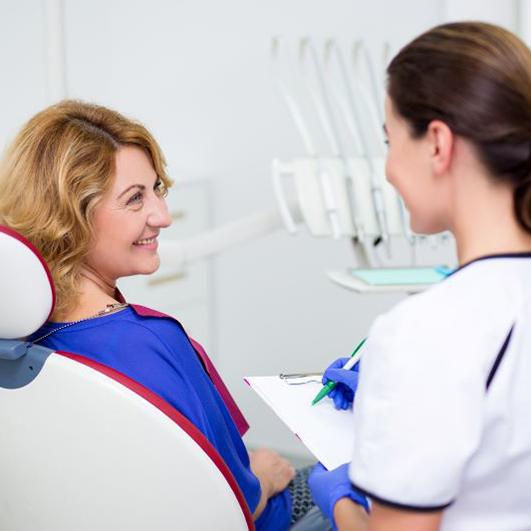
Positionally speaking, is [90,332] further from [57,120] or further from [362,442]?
[362,442]

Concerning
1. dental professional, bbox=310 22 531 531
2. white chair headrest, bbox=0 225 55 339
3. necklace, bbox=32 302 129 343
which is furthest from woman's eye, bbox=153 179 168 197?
dental professional, bbox=310 22 531 531

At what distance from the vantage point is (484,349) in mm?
805

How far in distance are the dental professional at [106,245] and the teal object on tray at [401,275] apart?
81 centimetres

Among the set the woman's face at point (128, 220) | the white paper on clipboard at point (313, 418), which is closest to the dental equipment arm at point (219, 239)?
the woman's face at point (128, 220)

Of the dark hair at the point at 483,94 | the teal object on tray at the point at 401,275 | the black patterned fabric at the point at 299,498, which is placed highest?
the dark hair at the point at 483,94

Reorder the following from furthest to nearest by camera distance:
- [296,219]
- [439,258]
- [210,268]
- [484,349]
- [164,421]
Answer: [210,268] → [439,258] → [296,219] → [164,421] → [484,349]

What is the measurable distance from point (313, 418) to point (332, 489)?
9.4 inches

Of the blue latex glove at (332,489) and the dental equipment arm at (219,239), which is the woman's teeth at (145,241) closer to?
the blue latex glove at (332,489)

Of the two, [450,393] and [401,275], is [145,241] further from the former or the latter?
[401,275]

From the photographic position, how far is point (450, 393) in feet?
2.59

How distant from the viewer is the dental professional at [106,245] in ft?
3.97

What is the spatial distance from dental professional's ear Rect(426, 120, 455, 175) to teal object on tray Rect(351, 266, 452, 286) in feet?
4.10

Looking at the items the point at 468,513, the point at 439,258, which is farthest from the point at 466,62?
the point at 439,258

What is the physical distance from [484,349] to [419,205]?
0.55 ft
